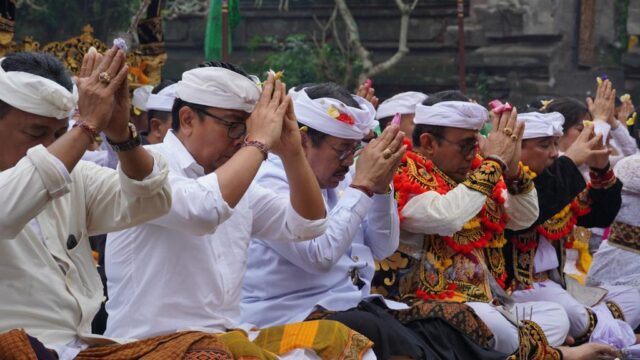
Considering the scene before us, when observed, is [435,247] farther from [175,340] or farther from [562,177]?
[175,340]

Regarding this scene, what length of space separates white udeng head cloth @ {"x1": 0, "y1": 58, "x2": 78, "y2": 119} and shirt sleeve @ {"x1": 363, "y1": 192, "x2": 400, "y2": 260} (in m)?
1.92

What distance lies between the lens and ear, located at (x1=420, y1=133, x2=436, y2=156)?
18.9 ft

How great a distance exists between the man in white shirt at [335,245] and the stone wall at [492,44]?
11.3m

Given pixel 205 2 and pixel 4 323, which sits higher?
pixel 4 323

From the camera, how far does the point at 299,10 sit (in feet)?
57.7

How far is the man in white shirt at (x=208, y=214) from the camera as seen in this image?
3.85 m

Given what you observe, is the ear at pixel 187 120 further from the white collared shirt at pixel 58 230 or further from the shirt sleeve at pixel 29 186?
the shirt sleeve at pixel 29 186

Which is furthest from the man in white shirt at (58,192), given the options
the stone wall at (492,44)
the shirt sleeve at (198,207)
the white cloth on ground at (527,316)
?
the stone wall at (492,44)

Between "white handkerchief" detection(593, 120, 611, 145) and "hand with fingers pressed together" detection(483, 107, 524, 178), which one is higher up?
"hand with fingers pressed together" detection(483, 107, 524, 178)

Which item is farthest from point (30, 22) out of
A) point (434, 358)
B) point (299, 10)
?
point (434, 358)

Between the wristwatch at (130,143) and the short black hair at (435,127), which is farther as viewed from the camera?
the short black hair at (435,127)

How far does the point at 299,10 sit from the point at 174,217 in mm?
14054

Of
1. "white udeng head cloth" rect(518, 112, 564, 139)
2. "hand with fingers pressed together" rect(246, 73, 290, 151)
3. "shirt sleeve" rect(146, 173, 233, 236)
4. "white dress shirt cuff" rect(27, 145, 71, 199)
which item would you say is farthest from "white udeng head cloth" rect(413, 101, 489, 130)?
"white dress shirt cuff" rect(27, 145, 71, 199)

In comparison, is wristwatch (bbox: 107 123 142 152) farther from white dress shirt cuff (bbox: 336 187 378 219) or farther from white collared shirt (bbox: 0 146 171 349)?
white dress shirt cuff (bbox: 336 187 378 219)
